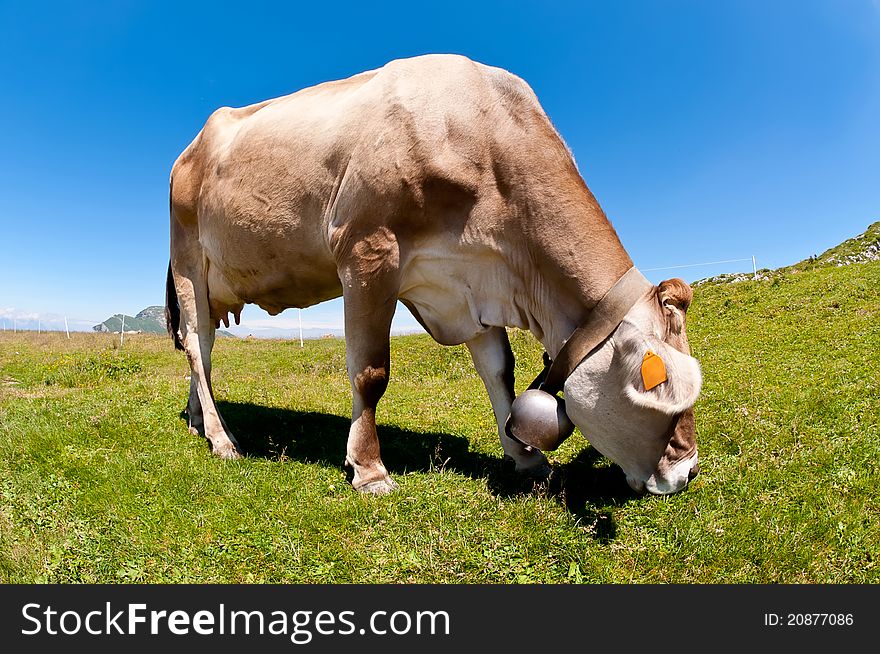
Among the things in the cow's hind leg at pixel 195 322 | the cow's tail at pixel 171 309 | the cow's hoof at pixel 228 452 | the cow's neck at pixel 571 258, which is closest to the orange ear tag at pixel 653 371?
the cow's neck at pixel 571 258

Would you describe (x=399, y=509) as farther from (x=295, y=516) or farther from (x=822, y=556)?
(x=822, y=556)

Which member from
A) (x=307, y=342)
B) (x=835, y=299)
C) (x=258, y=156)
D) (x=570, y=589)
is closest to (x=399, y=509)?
(x=570, y=589)

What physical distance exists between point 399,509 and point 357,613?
3.66ft

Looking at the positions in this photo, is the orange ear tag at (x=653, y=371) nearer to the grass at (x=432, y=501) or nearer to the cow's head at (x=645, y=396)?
the cow's head at (x=645, y=396)

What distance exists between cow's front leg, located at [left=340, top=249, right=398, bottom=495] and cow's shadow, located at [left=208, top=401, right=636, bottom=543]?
556 millimetres

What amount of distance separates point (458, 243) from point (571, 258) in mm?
906

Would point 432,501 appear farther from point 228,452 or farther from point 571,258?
point 228,452

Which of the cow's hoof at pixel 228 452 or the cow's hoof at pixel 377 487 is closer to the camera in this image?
the cow's hoof at pixel 377 487

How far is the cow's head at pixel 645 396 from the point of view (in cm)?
345

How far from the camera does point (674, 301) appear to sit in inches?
144

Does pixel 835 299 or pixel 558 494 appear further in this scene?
pixel 835 299

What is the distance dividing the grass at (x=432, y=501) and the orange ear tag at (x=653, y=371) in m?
1.09

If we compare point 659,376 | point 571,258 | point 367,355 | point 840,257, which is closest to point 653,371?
point 659,376

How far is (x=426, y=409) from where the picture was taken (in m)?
7.84
